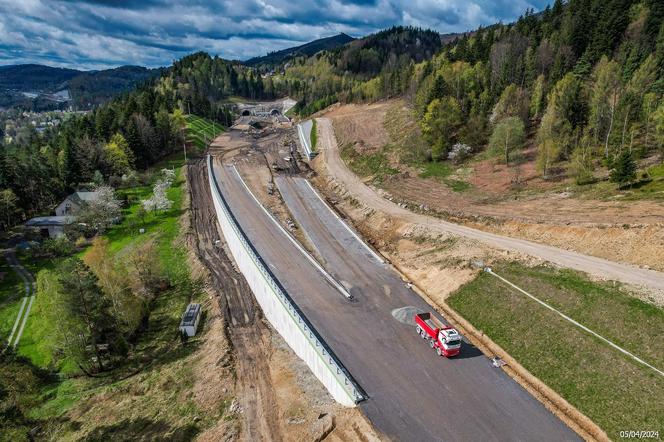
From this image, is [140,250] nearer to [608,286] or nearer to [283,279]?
[283,279]

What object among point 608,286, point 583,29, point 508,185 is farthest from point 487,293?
point 583,29

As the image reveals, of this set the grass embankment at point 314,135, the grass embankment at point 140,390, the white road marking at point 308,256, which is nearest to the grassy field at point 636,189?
the white road marking at point 308,256

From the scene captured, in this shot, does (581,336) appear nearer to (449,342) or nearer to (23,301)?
(449,342)

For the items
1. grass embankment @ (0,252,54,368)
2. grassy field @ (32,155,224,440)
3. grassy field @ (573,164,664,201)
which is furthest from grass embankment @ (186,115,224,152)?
grassy field @ (573,164,664,201)

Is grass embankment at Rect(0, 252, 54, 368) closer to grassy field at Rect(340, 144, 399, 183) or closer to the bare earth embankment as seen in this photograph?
the bare earth embankment

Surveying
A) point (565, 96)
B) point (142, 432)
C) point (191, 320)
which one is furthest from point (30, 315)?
point (565, 96)
